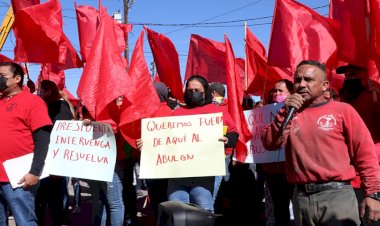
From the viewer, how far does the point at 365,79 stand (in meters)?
3.79

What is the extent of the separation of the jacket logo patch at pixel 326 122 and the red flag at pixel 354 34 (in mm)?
1255

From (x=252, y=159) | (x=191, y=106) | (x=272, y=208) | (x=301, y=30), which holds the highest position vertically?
(x=301, y=30)

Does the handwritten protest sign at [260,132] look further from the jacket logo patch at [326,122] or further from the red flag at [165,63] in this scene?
the jacket logo patch at [326,122]

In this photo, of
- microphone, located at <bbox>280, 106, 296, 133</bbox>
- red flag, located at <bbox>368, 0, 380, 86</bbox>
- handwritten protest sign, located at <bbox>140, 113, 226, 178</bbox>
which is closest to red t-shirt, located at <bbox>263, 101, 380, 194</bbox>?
microphone, located at <bbox>280, 106, 296, 133</bbox>

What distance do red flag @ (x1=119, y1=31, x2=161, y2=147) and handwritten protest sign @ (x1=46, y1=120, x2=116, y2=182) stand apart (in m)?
0.18

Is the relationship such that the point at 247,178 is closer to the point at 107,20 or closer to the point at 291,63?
the point at 291,63

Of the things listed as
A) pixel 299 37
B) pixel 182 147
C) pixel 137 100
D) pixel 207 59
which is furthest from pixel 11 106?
pixel 207 59

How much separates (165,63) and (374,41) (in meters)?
3.15

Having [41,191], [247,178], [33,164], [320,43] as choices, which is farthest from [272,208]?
[41,191]

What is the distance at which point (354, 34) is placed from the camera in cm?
405

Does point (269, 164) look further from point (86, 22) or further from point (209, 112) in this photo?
point (86, 22)

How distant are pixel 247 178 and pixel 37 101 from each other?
3.37 metres

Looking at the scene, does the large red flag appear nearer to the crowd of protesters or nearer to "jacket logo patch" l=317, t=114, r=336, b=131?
the crowd of protesters

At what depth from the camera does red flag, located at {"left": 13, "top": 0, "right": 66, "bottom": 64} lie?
4.96 meters
